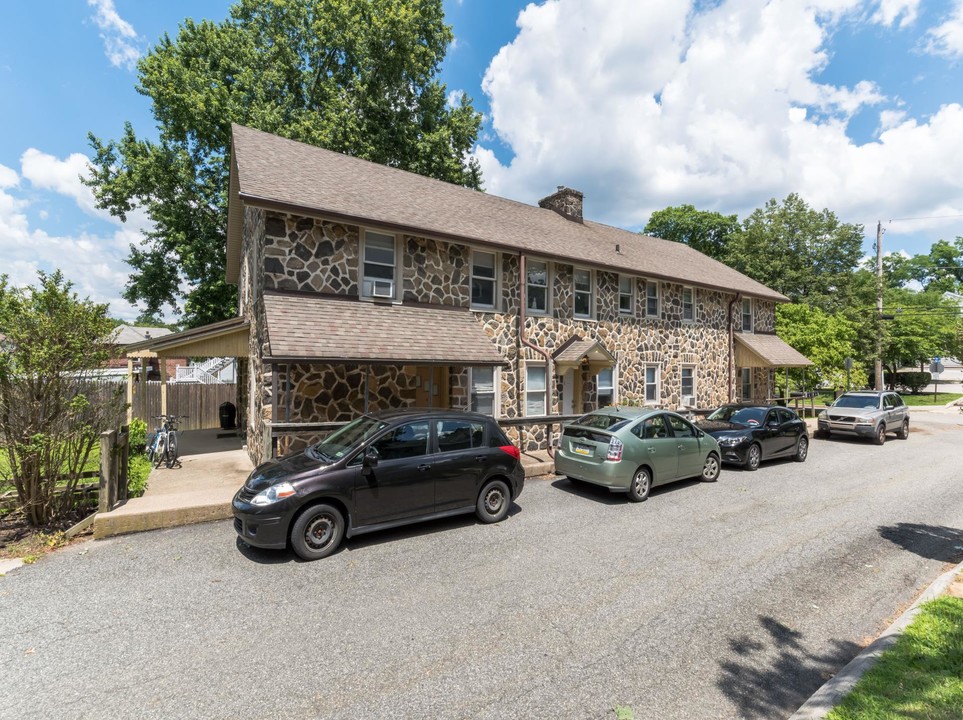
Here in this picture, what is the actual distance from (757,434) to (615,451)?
5624 millimetres

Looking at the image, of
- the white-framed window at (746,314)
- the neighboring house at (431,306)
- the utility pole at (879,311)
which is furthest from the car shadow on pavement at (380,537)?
the utility pole at (879,311)

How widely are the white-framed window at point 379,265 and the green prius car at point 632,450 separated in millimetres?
5705

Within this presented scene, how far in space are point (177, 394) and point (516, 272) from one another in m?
14.6

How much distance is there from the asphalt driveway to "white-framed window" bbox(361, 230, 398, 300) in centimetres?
619

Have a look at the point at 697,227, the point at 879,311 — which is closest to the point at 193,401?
the point at 879,311

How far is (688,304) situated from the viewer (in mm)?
18656

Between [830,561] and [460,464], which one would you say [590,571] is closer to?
[460,464]

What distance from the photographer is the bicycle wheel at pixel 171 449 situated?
10359mm

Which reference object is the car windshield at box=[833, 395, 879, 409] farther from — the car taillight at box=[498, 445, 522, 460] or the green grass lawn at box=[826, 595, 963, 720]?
the car taillight at box=[498, 445, 522, 460]

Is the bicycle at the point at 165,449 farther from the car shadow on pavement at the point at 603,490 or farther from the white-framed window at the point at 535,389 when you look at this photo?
the white-framed window at the point at 535,389

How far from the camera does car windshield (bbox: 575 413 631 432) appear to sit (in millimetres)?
8711

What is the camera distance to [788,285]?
118ft

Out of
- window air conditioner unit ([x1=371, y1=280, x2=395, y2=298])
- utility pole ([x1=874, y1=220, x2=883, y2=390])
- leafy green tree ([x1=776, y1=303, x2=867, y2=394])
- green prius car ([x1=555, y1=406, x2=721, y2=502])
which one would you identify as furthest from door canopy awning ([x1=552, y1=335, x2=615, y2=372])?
utility pole ([x1=874, y1=220, x2=883, y2=390])

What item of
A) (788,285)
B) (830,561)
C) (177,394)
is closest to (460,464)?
(830,561)
